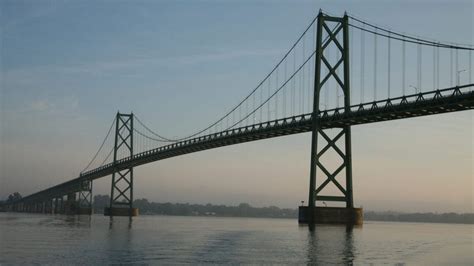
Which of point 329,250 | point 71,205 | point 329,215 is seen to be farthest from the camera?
point 71,205

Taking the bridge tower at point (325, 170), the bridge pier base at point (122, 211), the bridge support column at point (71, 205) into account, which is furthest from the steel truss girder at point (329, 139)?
the bridge support column at point (71, 205)

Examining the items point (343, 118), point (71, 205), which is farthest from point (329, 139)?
point (71, 205)

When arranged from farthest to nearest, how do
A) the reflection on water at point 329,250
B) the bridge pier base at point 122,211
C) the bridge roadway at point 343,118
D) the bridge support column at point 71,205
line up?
the bridge support column at point 71,205
the bridge pier base at point 122,211
the bridge roadway at point 343,118
the reflection on water at point 329,250

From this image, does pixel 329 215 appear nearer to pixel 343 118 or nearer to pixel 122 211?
pixel 343 118

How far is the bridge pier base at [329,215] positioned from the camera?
172ft

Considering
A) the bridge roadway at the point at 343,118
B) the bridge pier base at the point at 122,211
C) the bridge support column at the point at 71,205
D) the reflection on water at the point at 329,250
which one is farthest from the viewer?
the bridge support column at the point at 71,205

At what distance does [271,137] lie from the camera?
63.5m

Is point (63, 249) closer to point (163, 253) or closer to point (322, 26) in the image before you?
point (163, 253)

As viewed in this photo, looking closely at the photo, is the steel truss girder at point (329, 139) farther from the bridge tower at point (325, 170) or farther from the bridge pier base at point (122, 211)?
the bridge pier base at point (122, 211)

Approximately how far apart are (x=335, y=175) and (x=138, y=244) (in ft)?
82.8

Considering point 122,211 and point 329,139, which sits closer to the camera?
point 329,139

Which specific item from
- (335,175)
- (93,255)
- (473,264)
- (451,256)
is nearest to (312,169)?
(335,175)

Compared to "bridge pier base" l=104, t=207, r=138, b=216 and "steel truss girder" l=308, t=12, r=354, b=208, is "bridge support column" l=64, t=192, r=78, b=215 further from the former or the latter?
"steel truss girder" l=308, t=12, r=354, b=208

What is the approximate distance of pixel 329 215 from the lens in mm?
52781
